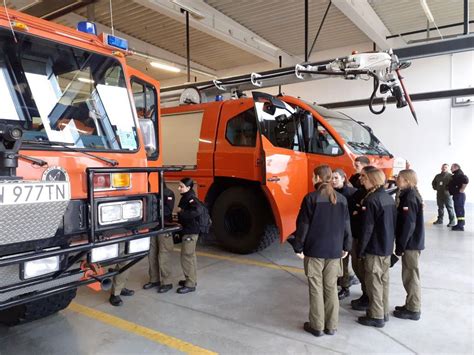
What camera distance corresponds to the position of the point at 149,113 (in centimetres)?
355

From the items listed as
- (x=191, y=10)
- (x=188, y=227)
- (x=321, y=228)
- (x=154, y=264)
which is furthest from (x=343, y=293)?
(x=191, y=10)

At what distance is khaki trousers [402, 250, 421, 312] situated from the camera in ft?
11.7

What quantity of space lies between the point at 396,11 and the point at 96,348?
10574 mm

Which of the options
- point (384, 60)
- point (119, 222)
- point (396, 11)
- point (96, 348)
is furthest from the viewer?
point (396, 11)

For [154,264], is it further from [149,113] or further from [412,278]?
[412,278]

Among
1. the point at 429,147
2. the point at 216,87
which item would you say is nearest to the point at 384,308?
the point at 216,87

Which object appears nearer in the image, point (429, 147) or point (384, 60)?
point (384, 60)

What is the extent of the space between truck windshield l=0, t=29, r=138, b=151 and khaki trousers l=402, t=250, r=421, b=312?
2778mm

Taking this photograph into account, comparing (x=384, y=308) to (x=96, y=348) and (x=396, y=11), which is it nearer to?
(x=96, y=348)

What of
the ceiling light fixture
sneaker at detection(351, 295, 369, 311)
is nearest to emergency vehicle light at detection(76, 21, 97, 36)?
sneaker at detection(351, 295, 369, 311)

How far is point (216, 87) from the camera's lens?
289 inches

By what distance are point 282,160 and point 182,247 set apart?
1.94 metres

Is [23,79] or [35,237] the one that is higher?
[23,79]

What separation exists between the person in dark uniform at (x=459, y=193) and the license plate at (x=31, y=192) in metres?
8.42
